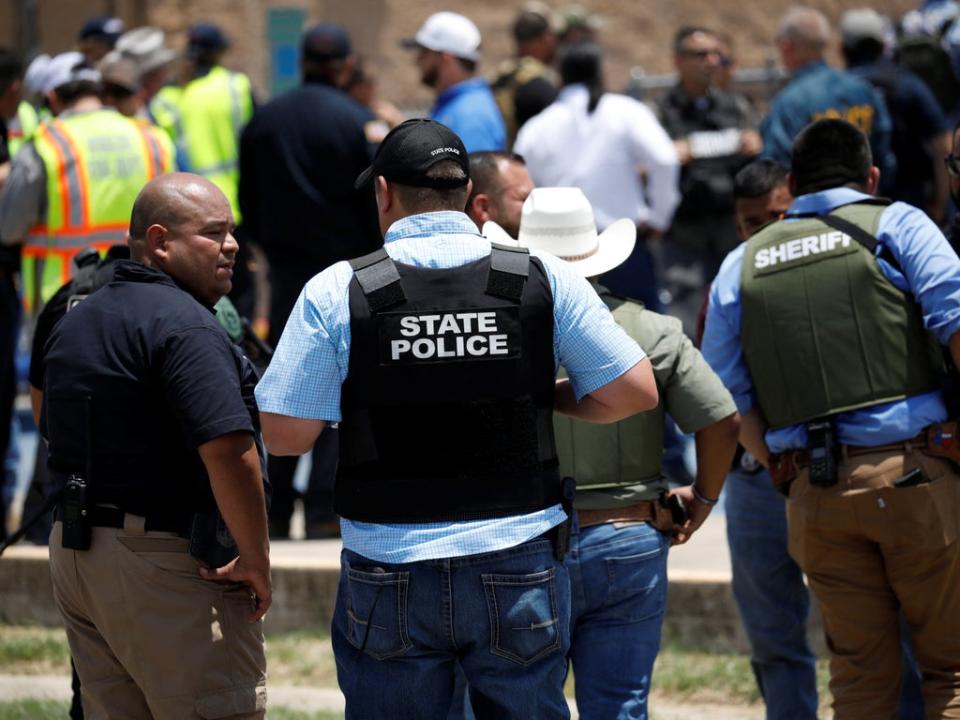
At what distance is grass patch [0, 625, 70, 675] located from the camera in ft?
23.1

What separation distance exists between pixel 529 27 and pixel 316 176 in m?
2.32

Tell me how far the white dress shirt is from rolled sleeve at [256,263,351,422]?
4724mm

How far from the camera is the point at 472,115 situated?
8180 mm

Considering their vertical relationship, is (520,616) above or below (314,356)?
below

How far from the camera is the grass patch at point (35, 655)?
704 centimetres

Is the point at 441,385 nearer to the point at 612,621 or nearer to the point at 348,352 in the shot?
the point at 348,352

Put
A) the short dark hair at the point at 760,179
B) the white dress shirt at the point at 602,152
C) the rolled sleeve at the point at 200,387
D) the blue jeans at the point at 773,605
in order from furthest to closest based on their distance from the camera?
the white dress shirt at the point at 602,152 < the short dark hair at the point at 760,179 < the blue jeans at the point at 773,605 < the rolled sleeve at the point at 200,387

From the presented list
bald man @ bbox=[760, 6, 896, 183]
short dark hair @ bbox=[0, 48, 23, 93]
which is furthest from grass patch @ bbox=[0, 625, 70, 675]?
bald man @ bbox=[760, 6, 896, 183]

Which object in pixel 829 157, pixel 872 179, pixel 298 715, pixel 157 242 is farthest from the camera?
pixel 298 715

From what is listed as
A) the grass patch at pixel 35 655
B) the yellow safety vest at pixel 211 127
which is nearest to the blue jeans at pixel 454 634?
the grass patch at pixel 35 655

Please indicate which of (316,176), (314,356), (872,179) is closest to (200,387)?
(314,356)

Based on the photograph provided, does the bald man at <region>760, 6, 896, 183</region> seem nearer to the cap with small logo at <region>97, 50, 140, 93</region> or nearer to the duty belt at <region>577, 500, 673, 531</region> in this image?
the cap with small logo at <region>97, 50, 140, 93</region>

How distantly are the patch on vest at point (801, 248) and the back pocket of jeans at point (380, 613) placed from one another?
1784 millimetres

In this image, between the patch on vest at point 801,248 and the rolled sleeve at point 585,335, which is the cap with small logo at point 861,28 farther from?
the rolled sleeve at point 585,335
